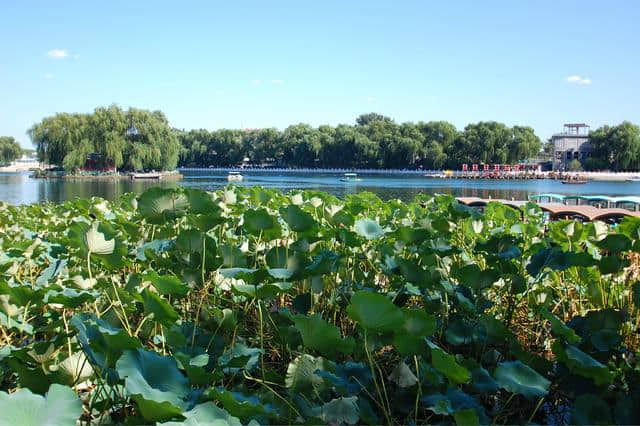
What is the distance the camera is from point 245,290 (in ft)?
4.17

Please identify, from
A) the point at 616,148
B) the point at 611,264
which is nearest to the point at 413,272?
the point at 611,264

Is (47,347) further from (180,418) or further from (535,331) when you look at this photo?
(535,331)

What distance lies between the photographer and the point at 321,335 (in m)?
1.10

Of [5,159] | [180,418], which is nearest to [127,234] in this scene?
[180,418]

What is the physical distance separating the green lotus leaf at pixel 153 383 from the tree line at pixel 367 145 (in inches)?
2308

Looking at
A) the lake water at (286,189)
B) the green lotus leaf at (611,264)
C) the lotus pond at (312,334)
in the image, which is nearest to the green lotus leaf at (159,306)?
the lotus pond at (312,334)

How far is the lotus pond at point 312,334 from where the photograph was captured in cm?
100

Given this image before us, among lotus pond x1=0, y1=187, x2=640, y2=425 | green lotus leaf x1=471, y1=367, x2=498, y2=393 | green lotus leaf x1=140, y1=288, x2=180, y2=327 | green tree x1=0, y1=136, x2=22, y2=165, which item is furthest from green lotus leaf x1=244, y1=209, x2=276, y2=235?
green tree x1=0, y1=136, x2=22, y2=165

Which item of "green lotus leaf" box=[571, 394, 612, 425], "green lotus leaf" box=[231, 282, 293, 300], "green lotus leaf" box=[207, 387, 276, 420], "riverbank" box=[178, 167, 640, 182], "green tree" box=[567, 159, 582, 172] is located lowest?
"green lotus leaf" box=[571, 394, 612, 425]

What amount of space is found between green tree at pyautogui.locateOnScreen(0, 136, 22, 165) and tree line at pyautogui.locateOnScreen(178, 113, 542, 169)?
23.9 m

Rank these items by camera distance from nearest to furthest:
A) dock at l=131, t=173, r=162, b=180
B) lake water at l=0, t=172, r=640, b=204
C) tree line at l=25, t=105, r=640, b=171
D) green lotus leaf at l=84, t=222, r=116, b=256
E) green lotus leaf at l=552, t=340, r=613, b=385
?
green lotus leaf at l=552, t=340, r=613, b=385, green lotus leaf at l=84, t=222, r=116, b=256, lake water at l=0, t=172, r=640, b=204, tree line at l=25, t=105, r=640, b=171, dock at l=131, t=173, r=162, b=180

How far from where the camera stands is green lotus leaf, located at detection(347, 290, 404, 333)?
0.98 meters

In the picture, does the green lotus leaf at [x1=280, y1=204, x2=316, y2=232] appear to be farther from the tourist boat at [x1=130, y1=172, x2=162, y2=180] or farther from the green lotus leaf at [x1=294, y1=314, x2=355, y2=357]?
the tourist boat at [x1=130, y1=172, x2=162, y2=180]

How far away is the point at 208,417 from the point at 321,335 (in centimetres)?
31
